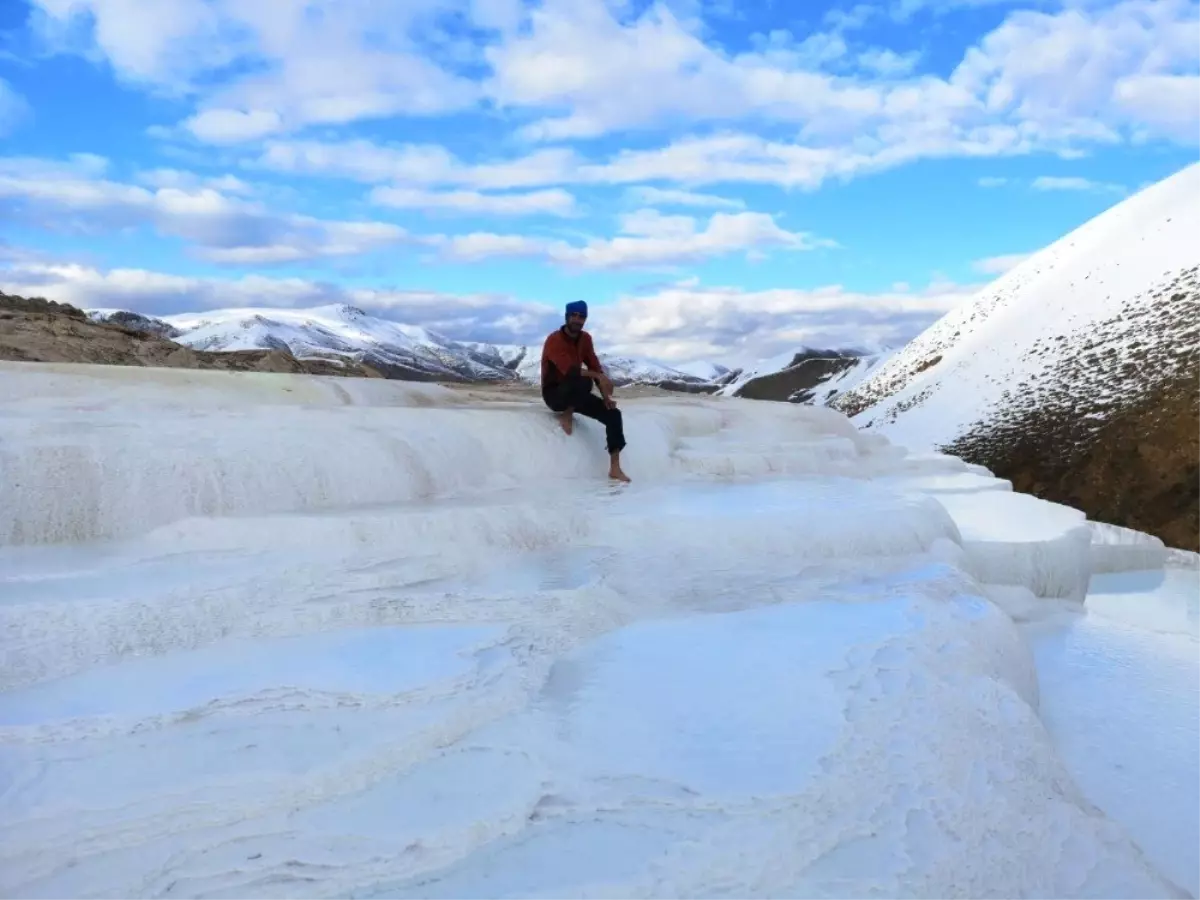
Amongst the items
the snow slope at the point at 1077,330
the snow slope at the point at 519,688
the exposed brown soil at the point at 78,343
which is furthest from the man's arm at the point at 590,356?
A: the snow slope at the point at 1077,330

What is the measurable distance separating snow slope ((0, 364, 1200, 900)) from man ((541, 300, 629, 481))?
0.65 m

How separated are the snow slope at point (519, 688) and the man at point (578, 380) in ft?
2.13

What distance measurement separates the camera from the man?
632 centimetres

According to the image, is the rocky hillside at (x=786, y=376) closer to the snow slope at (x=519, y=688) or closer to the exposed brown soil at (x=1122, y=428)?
the exposed brown soil at (x=1122, y=428)

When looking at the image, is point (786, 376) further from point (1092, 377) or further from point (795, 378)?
point (1092, 377)

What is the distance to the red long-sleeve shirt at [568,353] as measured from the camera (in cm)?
645

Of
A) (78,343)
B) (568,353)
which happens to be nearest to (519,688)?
(568,353)

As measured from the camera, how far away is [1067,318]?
917 inches

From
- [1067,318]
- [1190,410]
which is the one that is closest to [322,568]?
[1190,410]

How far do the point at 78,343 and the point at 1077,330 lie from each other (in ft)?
75.8

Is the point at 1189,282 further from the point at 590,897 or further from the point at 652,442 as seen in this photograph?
the point at 590,897

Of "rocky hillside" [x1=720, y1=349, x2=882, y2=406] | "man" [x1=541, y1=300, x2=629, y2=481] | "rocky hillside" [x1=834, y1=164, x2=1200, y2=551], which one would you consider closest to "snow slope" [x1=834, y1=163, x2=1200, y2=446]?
"rocky hillside" [x1=834, y1=164, x2=1200, y2=551]

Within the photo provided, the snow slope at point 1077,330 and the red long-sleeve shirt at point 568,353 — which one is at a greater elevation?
the snow slope at point 1077,330

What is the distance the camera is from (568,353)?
650 centimetres
